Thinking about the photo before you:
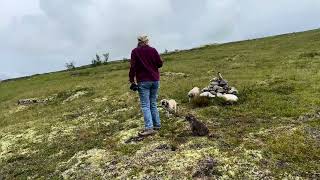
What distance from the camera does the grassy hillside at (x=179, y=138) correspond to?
71.5 feet

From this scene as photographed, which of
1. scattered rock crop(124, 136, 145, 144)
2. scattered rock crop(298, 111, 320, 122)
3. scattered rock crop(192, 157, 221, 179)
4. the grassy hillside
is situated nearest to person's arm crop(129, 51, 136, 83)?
scattered rock crop(124, 136, 145, 144)

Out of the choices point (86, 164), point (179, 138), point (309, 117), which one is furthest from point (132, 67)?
Answer: point (309, 117)

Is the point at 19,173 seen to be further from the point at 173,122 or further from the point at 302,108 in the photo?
the point at 302,108

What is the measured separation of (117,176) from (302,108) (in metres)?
11.9

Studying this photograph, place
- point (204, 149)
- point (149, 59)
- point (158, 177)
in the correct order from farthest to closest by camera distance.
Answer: point (149, 59)
point (204, 149)
point (158, 177)

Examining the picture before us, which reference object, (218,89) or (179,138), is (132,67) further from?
(218,89)

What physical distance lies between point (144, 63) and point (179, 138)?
3.96 m

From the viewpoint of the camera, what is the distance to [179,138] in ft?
83.7

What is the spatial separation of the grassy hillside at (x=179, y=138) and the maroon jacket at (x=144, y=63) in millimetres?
3150

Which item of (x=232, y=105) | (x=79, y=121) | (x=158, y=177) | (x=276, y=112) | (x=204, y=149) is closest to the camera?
(x=158, y=177)

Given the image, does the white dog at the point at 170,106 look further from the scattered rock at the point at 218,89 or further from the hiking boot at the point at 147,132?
the hiking boot at the point at 147,132

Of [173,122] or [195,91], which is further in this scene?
[195,91]

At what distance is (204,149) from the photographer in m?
23.2

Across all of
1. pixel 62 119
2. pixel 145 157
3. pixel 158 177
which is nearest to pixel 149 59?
pixel 145 157
